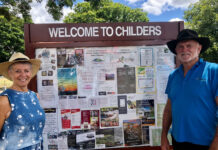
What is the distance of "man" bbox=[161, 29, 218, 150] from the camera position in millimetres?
1646

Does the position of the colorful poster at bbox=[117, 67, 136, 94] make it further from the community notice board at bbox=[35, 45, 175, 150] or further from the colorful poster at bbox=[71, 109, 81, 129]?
the colorful poster at bbox=[71, 109, 81, 129]

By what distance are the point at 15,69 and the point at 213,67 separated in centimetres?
206

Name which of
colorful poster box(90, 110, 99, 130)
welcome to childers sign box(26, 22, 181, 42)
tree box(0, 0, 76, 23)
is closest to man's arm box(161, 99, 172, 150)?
colorful poster box(90, 110, 99, 130)

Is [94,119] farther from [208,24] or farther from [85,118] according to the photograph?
[208,24]

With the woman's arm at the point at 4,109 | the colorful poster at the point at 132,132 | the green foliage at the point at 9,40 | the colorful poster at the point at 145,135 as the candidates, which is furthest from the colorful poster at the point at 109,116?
the green foliage at the point at 9,40

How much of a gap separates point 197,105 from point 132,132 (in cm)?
126

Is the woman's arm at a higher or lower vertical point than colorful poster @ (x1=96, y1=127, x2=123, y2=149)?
higher

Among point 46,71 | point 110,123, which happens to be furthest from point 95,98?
point 46,71

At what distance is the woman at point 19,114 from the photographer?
1.60 m

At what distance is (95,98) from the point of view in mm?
2580

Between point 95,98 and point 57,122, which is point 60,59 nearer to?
point 95,98

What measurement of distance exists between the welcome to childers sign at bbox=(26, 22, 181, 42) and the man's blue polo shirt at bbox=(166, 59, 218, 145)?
980 millimetres

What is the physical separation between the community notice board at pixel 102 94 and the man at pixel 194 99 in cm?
74

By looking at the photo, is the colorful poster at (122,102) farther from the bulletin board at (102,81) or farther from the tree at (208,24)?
the tree at (208,24)
